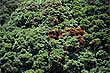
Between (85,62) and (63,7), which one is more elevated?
(63,7)

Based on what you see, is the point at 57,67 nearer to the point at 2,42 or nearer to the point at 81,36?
the point at 81,36

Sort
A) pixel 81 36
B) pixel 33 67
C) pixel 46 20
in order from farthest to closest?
pixel 46 20, pixel 81 36, pixel 33 67

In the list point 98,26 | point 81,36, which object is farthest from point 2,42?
point 98,26

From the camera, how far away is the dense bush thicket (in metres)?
19.3

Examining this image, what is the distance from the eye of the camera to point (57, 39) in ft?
69.4

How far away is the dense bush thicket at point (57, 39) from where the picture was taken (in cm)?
1930

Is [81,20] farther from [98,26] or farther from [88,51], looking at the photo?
[88,51]

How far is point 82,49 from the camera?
20203 millimetres

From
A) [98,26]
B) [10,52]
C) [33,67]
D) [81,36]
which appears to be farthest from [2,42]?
[98,26]

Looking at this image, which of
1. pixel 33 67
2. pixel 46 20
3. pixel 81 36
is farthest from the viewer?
pixel 46 20

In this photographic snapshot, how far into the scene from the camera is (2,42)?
21109mm

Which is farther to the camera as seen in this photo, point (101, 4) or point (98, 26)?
point (101, 4)

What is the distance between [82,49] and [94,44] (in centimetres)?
87

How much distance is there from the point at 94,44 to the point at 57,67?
298cm
